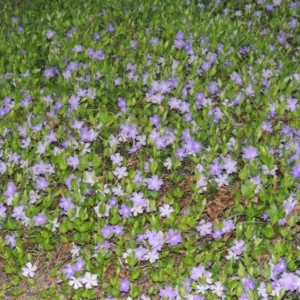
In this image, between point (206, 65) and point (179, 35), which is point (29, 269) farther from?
point (179, 35)

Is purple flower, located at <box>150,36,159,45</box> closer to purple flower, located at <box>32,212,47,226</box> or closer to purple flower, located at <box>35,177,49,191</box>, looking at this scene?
purple flower, located at <box>35,177,49,191</box>

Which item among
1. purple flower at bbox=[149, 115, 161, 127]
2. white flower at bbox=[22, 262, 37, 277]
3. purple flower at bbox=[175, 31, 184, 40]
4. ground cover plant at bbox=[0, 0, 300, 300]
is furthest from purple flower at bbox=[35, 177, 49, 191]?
purple flower at bbox=[175, 31, 184, 40]

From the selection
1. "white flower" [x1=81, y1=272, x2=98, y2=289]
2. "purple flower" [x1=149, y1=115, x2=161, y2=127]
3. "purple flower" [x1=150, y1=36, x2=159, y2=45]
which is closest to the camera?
"white flower" [x1=81, y1=272, x2=98, y2=289]

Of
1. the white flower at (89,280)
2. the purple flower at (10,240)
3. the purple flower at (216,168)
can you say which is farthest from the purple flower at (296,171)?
the purple flower at (10,240)

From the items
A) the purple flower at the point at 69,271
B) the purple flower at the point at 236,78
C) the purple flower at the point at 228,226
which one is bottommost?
the purple flower at the point at 69,271

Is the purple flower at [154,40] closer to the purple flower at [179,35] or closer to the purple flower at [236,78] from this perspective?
the purple flower at [179,35]

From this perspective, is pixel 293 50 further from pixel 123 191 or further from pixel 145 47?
pixel 123 191

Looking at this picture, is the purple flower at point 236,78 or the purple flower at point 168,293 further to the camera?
the purple flower at point 236,78

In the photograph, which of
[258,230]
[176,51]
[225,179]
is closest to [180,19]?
[176,51]
